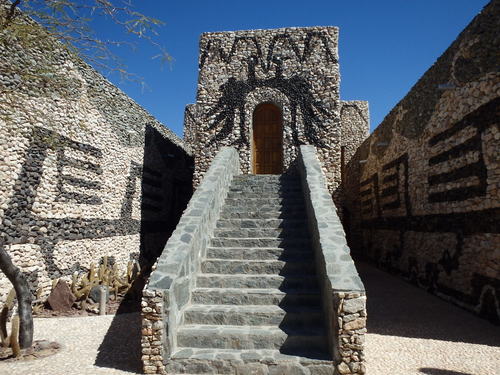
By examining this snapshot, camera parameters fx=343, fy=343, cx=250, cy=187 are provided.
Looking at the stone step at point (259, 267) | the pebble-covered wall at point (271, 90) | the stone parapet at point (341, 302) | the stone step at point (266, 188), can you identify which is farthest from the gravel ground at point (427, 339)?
the pebble-covered wall at point (271, 90)

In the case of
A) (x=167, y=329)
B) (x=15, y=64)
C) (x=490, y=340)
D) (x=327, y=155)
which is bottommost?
(x=490, y=340)

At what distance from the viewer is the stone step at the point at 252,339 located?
4.20 meters

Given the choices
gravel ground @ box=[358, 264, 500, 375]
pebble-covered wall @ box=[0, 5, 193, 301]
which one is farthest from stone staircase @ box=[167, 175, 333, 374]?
pebble-covered wall @ box=[0, 5, 193, 301]

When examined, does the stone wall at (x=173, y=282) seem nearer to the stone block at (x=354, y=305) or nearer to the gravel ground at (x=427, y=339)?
the stone block at (x=354, y=305)

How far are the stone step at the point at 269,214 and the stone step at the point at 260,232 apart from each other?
0.54m

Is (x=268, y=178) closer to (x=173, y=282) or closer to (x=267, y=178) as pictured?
(x=267, y=178)

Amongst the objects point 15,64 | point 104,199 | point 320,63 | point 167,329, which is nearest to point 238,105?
point 320,63

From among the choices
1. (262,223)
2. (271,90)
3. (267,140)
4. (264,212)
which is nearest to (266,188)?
(264,212)

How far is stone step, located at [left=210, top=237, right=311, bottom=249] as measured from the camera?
5871mm

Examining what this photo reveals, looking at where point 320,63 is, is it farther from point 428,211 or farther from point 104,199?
point 104,199

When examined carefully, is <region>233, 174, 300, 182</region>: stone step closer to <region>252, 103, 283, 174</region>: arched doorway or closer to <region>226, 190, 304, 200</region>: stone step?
<region>226, 190, 304, 200</region>: stone step

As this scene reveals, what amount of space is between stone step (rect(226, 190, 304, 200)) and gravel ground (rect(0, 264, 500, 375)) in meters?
2.79

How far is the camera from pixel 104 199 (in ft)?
31.1

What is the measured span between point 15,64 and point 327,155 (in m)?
8.14
